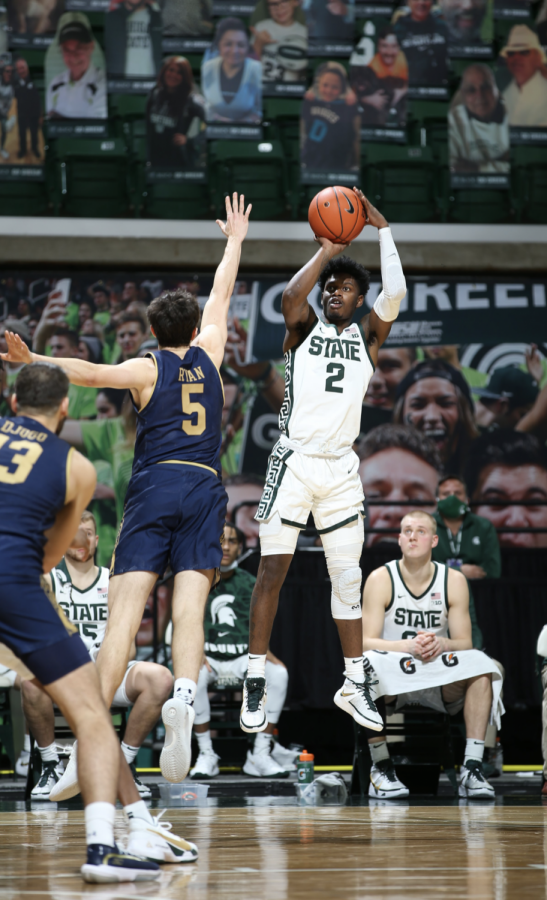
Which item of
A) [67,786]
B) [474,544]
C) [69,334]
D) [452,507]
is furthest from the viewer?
[69,334]

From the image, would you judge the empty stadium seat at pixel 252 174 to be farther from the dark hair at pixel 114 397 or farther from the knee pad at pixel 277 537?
the knee pad at pixel 277 537

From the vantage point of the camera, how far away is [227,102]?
1092 cm

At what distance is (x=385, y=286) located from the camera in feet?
16.9

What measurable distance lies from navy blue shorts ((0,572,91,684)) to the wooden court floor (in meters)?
0.59

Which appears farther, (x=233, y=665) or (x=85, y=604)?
(x=233, y=665)

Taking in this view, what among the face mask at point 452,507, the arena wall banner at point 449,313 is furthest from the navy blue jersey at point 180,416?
the arena wall banner at point 449,313

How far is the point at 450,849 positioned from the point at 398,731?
2534mm

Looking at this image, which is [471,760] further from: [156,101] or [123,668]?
[156,101]

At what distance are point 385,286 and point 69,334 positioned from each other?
5.64 metres

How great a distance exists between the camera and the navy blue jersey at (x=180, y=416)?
406 cm

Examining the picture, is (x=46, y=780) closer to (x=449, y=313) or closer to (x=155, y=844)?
(x=155, y=844)

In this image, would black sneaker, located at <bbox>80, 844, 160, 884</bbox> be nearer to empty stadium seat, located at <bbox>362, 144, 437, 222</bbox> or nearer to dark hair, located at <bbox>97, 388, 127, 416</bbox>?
dark hair, located at <bbox>97, 388, 127, 416</bbox>

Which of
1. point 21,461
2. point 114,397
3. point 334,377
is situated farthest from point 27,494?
point 114,397

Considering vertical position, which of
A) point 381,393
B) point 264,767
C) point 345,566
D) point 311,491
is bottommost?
point 264,767
